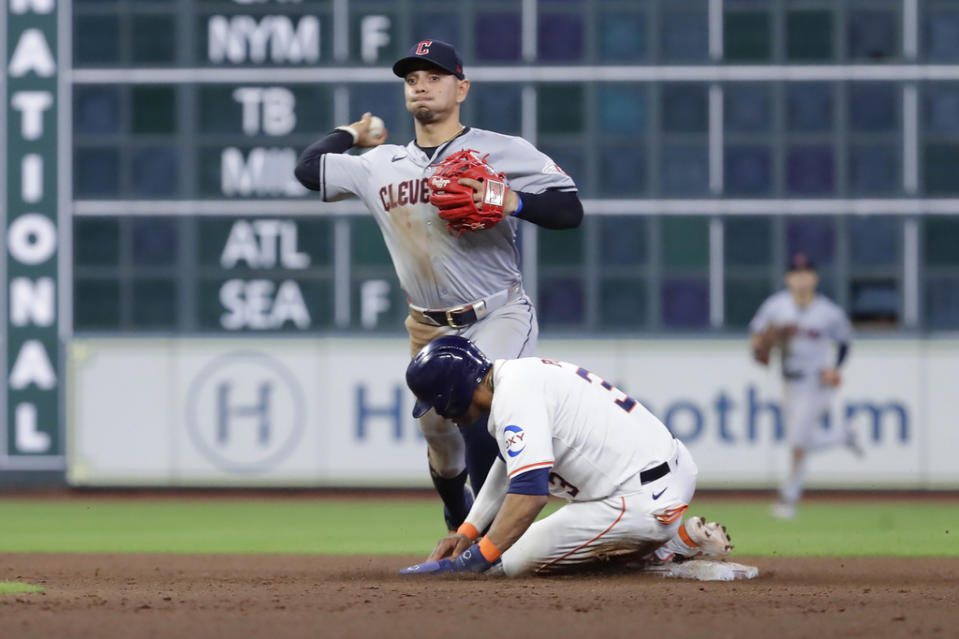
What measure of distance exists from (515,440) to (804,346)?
249 inches

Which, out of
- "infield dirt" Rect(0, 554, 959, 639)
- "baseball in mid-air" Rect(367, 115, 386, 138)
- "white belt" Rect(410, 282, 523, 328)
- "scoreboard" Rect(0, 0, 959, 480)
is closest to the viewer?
"infield dirt" Rect(0, 554, 959, 639)

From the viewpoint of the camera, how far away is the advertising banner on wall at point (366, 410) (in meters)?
12.9

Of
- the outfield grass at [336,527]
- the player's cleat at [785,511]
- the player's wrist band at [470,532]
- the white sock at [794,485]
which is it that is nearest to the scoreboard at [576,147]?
the outfield grass at [336,527]

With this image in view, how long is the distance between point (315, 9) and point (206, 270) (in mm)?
2374

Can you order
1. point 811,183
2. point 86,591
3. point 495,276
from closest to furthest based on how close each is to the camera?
point 86,591 → point 495,276 → point 811,183

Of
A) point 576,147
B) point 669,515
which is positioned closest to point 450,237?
point 669,515

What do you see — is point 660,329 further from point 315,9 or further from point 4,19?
point 4,19

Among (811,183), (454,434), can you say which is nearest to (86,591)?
(454,434)

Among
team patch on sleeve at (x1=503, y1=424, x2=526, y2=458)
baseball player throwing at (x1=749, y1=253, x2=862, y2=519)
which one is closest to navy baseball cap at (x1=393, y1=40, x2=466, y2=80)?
team patch on sleeve at (x1=503, y1=424, x2=526, y2=458)

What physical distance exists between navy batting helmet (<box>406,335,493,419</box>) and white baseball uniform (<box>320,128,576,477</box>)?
0.48m

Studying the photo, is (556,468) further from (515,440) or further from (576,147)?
(576,147)

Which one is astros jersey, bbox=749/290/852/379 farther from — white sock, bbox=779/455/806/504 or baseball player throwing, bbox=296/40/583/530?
baseball player throwing, bbox=296/40/583/530

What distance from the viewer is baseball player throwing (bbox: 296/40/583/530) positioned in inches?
239

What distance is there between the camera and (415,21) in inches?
498
